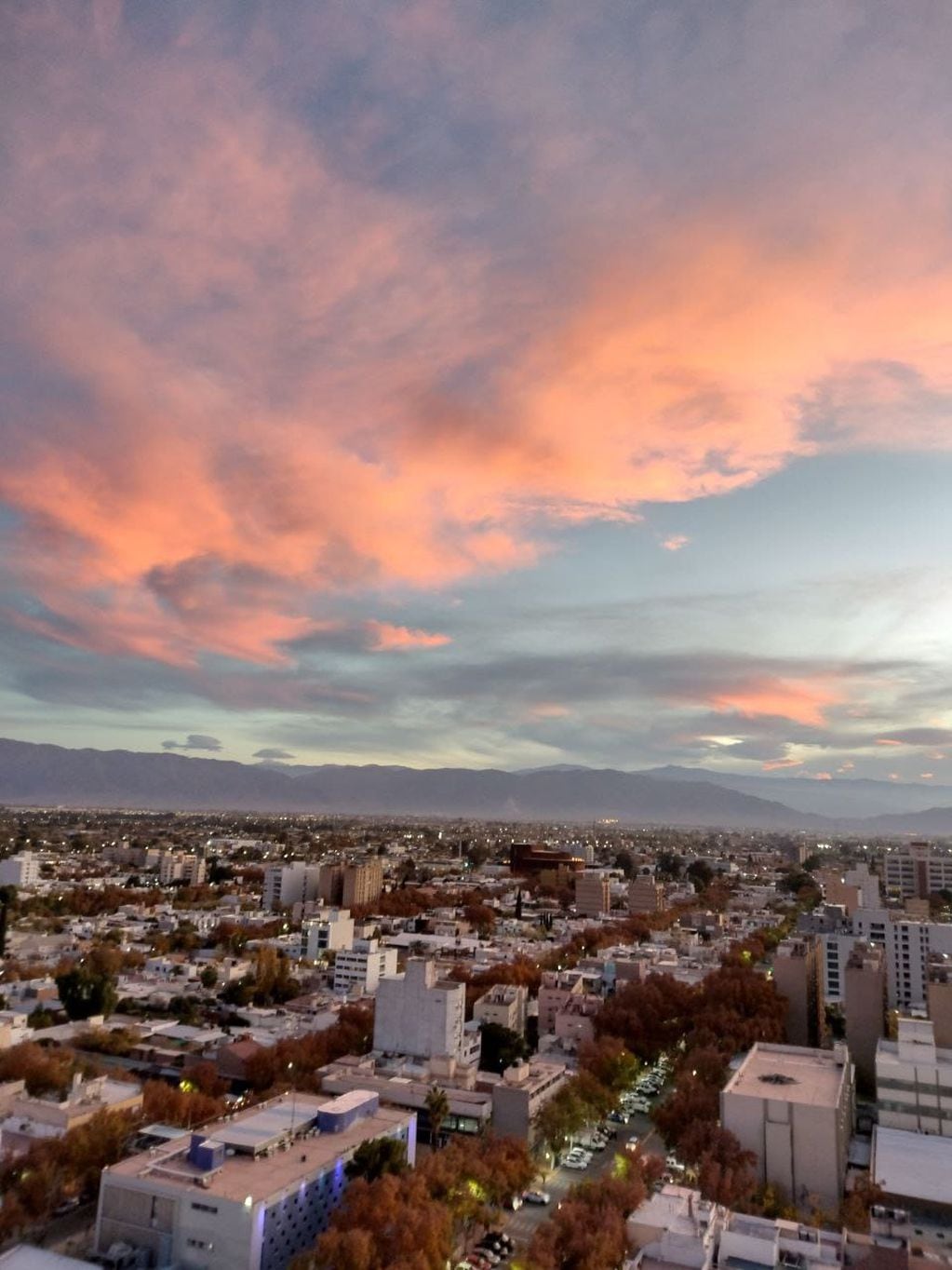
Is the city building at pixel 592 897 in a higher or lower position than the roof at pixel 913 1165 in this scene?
higher

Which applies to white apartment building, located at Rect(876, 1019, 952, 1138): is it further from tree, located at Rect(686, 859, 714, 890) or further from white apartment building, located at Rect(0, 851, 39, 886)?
white apartment building, located at Rect(0, 851, 39, 886)

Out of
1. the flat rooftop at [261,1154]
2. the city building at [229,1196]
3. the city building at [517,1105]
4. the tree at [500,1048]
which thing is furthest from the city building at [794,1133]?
the city building at [229,1196]

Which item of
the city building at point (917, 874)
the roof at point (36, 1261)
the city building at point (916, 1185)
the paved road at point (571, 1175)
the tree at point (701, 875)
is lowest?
the paved road at point (571, 1175)

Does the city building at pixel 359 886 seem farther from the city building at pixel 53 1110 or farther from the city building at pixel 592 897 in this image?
the city building at pixel 53 1110

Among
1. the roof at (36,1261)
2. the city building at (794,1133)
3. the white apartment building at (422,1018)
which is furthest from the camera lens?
the white apartment building at (422,1018)

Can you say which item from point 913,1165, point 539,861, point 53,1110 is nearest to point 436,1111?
point 53,1110

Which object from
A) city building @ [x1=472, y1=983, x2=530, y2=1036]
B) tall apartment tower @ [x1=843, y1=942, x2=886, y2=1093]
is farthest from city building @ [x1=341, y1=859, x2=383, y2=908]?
tall apartment tower @ [x1=843, y1=942, x2=886, y2=1093]

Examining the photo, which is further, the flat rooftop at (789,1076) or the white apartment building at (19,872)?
the white apartment building at (19,872)
